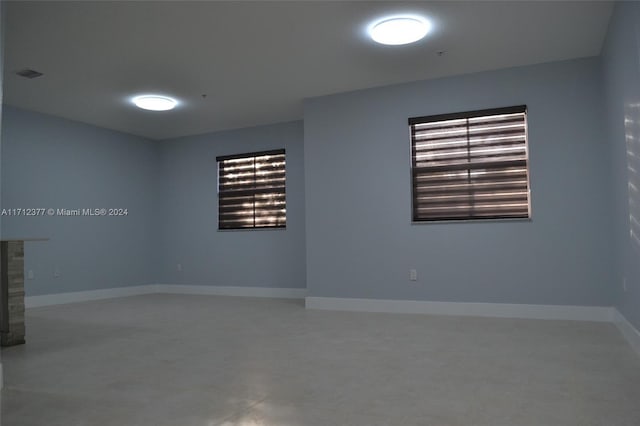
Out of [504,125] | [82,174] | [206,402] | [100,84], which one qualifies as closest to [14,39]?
[100,84]

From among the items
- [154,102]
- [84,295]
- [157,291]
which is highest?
[154,102]

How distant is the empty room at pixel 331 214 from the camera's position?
2.77 meters

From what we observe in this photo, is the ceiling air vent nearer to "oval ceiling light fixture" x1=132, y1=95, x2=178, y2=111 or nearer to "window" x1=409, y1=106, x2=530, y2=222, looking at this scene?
"oval ceiling light fixture" x1=132, y1=95, x2=178, y2=111

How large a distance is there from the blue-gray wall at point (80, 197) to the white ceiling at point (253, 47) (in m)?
0.69

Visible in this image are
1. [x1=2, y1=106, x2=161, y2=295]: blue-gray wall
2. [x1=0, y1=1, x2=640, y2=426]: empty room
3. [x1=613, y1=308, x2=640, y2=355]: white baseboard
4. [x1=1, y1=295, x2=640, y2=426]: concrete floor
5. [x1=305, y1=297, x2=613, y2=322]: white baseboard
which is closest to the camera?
[x1=1, y1=295, x2=640, y2=426]: concrete floor

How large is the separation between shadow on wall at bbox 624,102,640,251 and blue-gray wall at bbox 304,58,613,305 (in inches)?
47.5

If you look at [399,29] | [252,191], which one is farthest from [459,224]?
[252,191]

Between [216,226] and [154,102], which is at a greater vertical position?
[154,102]

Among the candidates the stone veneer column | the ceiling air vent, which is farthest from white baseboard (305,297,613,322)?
the ceiling air vent

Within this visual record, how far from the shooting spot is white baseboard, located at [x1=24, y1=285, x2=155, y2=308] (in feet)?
21.2

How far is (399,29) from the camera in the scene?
4090mm

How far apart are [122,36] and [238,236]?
4.00 metres

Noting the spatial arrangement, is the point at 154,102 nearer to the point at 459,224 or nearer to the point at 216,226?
the point at 216,226

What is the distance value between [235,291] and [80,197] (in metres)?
2.81
